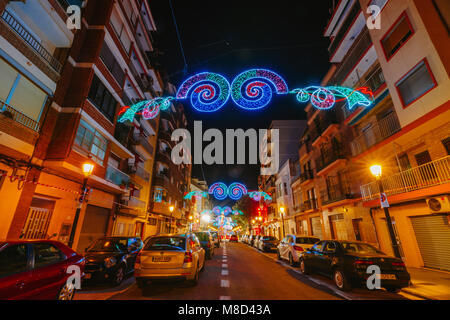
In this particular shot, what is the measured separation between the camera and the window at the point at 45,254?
3.80 metres

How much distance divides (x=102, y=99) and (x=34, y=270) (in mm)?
11707

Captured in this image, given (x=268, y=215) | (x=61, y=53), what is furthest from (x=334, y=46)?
(x=268, y=215)

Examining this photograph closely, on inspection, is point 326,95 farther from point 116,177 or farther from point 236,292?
point 116,177

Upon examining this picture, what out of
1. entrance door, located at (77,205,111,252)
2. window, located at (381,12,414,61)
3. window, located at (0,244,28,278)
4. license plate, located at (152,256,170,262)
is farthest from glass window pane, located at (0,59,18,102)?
window, located at (381,12,414,61)

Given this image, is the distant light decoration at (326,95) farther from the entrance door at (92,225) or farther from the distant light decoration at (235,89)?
the entrance door at (92,225)

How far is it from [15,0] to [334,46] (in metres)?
21.5

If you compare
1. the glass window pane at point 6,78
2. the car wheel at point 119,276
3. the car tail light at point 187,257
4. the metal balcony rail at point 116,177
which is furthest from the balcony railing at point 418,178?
the glass window pane at point 6,78

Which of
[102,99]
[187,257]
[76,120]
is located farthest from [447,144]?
[102,99]

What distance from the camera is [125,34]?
15.9 m

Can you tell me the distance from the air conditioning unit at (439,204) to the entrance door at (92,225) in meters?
18.6

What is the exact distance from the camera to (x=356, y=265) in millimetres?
5734

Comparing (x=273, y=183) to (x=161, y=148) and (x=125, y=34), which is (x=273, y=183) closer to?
(x=161, y=148)

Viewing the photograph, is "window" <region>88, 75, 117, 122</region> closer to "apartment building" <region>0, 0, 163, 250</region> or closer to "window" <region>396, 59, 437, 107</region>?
"apartment building" <region>0, 0, 163, 250</region>

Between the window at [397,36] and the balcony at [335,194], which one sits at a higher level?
the window at [397,36]
